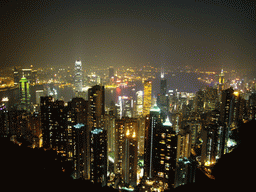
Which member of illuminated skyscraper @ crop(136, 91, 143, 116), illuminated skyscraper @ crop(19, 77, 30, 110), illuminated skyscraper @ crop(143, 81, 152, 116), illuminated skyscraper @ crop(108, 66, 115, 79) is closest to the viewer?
illuminated skyscraper @ crop(19, 77, 30, 110)

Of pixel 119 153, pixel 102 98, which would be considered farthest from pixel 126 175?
pixel 102 98

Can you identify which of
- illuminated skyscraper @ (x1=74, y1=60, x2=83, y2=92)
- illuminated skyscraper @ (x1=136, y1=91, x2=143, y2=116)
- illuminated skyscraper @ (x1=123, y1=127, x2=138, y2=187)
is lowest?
illuminated skyscraper @ (x1=123, y1=127, x2=138, y2=187)

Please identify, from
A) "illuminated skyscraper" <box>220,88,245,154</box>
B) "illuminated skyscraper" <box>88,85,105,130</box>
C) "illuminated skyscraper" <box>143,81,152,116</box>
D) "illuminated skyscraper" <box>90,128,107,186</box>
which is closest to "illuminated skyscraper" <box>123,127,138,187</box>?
"illuminated skyscraper" <box>90,128,107,186</box>

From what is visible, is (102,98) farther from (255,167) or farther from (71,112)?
(255,167)

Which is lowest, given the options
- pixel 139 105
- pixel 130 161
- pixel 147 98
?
pixel 130 161

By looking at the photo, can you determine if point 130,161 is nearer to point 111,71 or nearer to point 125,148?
point 125,148

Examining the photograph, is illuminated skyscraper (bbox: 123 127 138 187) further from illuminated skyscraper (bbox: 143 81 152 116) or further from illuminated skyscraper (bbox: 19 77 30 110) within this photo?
illuminated skyscraper (bbox: 19 77 30 110)

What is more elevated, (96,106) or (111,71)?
(111,71)

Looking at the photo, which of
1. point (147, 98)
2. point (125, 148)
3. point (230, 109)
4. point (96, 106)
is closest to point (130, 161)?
point (125, 148)

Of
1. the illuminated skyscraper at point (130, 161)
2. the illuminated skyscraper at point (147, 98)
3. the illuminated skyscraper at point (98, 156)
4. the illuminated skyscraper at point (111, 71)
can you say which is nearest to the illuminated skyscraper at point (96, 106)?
the illuminated skyscraper at point (130, 161)

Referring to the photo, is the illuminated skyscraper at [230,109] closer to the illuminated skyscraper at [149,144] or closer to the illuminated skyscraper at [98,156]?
the illuminated skyscraper at [149,144]

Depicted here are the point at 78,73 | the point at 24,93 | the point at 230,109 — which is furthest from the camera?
the point at 78,73

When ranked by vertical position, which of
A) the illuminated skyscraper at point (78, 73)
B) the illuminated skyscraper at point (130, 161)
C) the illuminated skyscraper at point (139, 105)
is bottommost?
the illuminated skyscraper at point (130, 161)
